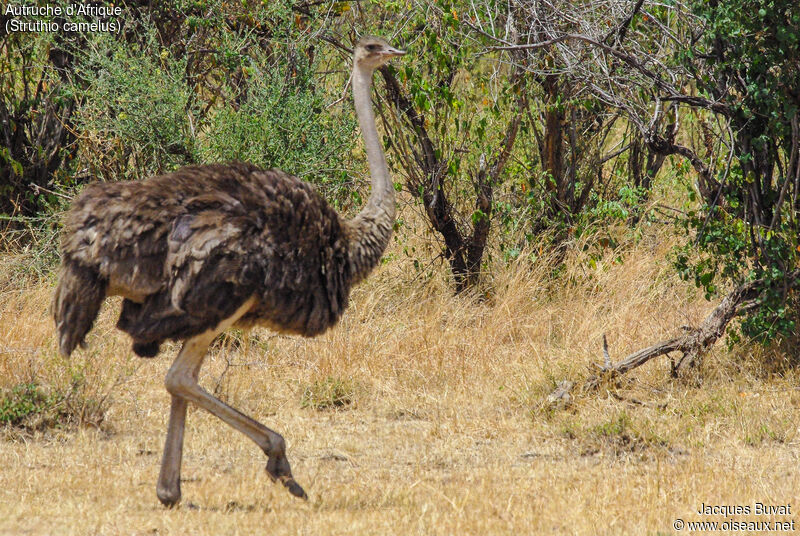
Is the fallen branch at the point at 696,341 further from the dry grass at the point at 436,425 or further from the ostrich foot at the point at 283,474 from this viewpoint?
the ostrich foot at the point at 283,474

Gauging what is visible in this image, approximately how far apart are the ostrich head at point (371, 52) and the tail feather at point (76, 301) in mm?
1954

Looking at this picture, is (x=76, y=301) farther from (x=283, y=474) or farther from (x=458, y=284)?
(x=458, y=284)

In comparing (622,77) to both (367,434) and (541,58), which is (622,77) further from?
(367,434)

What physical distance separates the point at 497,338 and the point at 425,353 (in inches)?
28.2

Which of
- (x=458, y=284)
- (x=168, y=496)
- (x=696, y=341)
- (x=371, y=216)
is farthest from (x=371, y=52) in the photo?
(x=458, y=284)

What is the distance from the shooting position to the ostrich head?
586cm

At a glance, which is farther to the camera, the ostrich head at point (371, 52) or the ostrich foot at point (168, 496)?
the ostrich head at point (371, 52)

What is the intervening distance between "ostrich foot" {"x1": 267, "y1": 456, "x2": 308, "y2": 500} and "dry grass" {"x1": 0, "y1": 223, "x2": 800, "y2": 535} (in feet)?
0.19

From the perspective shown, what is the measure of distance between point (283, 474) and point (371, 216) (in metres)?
1.36

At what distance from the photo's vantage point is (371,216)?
546 cm

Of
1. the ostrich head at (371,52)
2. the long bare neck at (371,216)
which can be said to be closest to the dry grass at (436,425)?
the long bare neck at (371,216)

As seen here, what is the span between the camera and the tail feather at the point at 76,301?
473cm

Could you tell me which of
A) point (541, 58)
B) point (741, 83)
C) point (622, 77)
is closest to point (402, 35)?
point (541, 58)

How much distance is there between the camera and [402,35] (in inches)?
314
